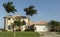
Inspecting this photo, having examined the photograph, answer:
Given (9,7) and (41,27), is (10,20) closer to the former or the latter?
(9,7)

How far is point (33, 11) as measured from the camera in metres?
96.1

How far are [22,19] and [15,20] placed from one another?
387cm

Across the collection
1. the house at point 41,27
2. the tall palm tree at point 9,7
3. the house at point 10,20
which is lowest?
the house at point 41,27

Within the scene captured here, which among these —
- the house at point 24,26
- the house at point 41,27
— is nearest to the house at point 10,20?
the house at point 24,26

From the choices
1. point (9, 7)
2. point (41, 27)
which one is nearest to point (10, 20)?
point (9, 7)

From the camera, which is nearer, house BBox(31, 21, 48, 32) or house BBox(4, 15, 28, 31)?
house BBox(31, 21, 48, 32)

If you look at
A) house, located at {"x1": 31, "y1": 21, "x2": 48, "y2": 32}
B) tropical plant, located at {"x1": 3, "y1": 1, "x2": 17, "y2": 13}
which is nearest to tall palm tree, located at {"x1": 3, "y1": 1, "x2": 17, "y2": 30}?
tropical plant, located at {"x1": 3, "y1": 1, "x2": 17, "y2": 13}

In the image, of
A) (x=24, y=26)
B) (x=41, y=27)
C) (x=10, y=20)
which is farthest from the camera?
(x=10, y=20)

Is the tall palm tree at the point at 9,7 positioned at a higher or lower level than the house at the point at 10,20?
higher

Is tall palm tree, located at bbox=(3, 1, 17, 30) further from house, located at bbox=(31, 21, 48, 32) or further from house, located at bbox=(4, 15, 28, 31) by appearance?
house, located at bbox=(31, 21, 48, 32)

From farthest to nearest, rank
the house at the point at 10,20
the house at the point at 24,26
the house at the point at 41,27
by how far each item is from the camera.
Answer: the house at the point at 10,20, the house at the point at 24,26, the house at the point at 41,27

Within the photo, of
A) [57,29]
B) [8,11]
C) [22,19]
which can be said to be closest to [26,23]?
[22,19]

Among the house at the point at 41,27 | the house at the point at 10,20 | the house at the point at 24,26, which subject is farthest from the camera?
the house at the point at 10,20

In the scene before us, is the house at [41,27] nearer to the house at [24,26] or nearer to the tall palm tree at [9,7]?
the house at [24,26]
